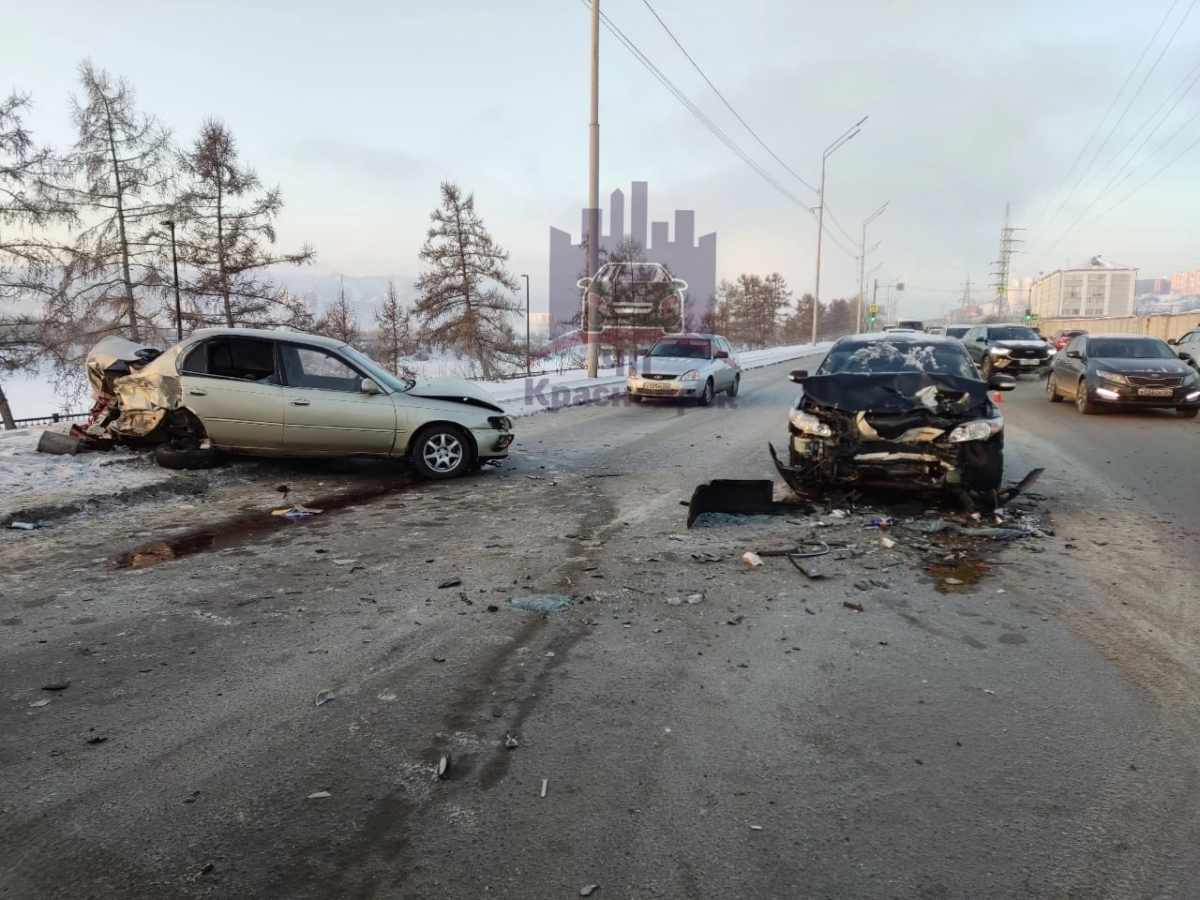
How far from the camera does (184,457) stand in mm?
8375

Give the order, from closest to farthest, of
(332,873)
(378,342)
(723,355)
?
(332,873) → (723,355) → (378,342)

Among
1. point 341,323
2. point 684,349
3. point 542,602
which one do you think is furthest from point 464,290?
point 542,602

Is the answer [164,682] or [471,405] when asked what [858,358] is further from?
[164,682]

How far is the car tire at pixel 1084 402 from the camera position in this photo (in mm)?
14438

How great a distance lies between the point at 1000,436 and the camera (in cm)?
670

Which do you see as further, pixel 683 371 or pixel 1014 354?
pixel 1014 354

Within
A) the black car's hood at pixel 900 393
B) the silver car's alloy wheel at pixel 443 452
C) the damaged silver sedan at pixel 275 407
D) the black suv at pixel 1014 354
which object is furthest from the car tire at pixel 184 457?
the black suv at pixel 1014 354

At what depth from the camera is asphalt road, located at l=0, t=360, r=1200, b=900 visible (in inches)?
91.4

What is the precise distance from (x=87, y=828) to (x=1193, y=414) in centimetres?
1797

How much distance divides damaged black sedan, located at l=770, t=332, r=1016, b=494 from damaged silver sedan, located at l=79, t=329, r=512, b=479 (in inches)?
152

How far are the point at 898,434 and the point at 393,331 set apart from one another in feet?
119

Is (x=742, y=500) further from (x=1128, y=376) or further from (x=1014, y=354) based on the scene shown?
(x=1014, y=354)

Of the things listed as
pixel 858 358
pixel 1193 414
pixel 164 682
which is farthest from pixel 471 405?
pixel 1193 414

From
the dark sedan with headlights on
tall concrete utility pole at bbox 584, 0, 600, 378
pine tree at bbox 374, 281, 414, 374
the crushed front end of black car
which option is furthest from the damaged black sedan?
pine tree at bbox 374, 281, 414, 374
